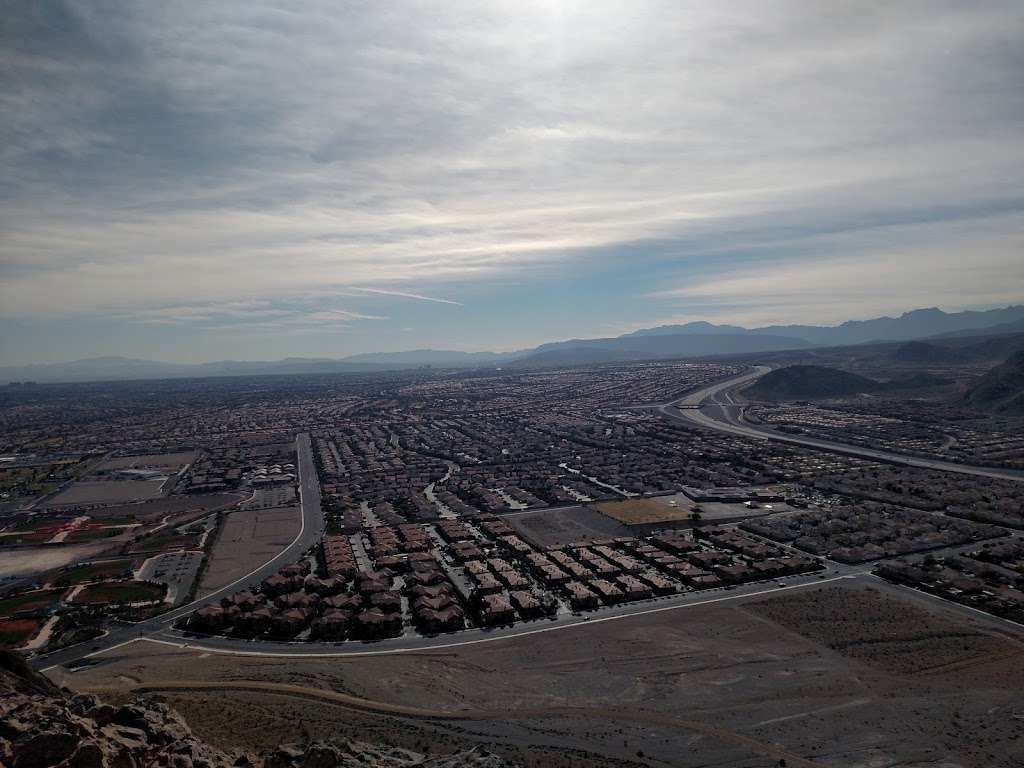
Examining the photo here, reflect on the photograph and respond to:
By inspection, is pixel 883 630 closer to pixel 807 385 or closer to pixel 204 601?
pixel 204 601

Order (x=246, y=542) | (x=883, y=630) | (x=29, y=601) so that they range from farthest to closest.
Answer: (x=246, y=542) < (x=29, y=601) < (x=883, y=630)

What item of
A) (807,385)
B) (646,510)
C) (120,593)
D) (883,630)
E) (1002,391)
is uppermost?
(807,385)

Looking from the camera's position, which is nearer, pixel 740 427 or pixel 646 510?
pixel 646 510

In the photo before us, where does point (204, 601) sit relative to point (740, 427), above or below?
below

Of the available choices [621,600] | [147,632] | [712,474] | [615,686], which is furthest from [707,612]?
[712,474]

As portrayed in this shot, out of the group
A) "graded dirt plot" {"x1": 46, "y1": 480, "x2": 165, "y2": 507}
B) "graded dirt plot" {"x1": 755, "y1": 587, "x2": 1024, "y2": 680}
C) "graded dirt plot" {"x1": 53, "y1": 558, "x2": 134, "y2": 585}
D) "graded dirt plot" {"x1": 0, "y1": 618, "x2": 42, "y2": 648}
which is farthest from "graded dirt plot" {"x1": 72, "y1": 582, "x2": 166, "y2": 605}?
"graded dirt plot" {"x1": 755, "y1": 587, "x2": 1024, "y2": 680}

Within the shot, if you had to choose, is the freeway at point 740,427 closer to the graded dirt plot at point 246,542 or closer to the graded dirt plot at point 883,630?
the graded dirt plot at point 883,630

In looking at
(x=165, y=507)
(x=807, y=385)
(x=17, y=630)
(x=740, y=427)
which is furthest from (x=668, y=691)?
(x=807, y=385)
